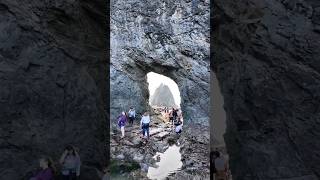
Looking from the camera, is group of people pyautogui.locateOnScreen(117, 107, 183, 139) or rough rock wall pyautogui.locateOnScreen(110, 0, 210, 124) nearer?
group of people pyautogui.locateOnScreen(117, 107, 183, 139)

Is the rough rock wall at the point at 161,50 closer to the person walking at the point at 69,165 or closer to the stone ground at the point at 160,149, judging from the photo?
the stone ground at the point at 160,149

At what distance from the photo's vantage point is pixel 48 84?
11.1m

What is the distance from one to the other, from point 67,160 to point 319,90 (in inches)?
231

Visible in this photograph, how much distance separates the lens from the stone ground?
19094 mm

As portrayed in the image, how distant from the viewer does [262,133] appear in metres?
10.7

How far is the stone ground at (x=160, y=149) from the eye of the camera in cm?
1909

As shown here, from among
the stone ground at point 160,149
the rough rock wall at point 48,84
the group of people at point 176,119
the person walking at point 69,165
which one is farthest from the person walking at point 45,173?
the group of people at point 176,119

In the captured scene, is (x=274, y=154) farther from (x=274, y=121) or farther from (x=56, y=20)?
(x=56, y=20)

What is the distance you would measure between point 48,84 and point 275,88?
585 centimetres

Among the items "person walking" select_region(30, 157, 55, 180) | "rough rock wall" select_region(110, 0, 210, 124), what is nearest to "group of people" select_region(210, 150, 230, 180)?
"person walking" select_region(30, 157, 55, 180)

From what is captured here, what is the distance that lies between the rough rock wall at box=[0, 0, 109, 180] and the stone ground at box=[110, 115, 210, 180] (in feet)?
21.2

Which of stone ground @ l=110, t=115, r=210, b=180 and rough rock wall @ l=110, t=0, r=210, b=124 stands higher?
rough rock wall @ l=110, t=0, r=210, b=124

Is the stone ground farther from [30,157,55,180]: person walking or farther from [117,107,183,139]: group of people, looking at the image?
[30,157,55,180]: person walking

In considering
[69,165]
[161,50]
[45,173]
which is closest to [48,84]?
[69,165]
